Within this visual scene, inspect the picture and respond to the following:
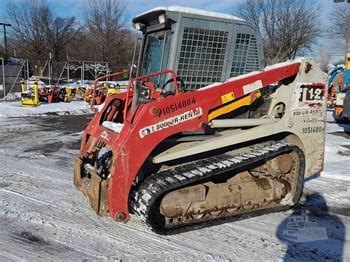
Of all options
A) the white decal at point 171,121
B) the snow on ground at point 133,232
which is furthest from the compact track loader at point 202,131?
the snow on ground at point 133,232

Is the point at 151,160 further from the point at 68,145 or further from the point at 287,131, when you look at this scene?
the point at 68,145

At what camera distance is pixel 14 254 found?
375 cm

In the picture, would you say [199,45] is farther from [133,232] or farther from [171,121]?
[133,232]

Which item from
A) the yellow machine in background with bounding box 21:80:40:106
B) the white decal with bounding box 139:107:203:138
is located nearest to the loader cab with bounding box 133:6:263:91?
the white decal with bounding box 139:107:203:138

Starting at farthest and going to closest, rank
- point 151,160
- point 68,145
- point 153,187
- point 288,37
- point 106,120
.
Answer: point 288,37
point 68,145
point 106,120
point 151,160
point 153,187

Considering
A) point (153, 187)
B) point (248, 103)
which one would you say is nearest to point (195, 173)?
point (153, 187)

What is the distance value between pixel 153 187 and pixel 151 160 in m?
0.37

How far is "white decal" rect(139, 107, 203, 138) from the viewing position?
13.6 feet

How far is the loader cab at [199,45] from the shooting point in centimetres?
479

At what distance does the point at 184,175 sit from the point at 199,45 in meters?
1.61

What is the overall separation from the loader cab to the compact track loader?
0.01 meters

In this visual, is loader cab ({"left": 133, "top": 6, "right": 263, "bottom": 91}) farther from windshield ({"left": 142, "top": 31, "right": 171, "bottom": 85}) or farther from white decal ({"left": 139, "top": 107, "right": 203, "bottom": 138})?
white decal ({"left": 139, "top": 107, "right": 203, "bottom": 138})

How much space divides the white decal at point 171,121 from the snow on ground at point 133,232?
1012mm

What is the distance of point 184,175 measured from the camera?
418cm
